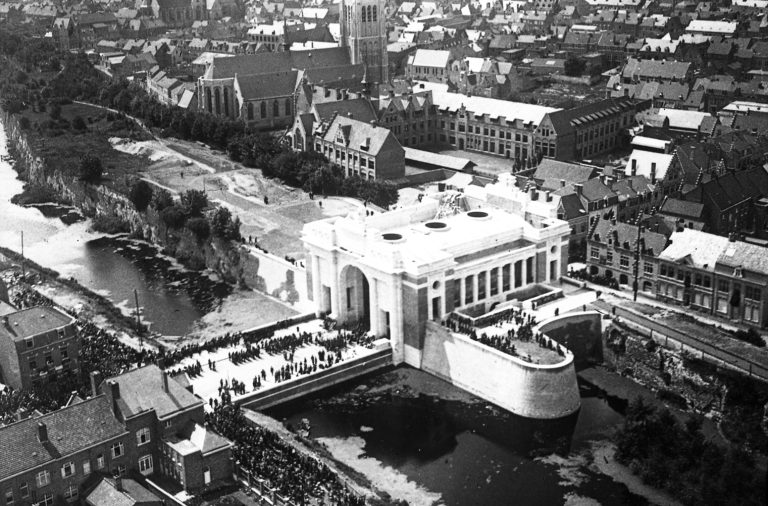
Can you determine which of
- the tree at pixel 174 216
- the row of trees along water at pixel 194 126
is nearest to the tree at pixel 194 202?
the tree at pixel 174 216

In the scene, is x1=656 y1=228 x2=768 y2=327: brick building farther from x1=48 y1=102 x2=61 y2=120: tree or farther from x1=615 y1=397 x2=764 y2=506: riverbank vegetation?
x1=48 y1=102 x2=61 y2=120: tree

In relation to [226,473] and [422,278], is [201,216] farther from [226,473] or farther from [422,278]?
[226,473]

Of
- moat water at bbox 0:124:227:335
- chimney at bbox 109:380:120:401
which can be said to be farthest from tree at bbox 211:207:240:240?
chimney at bbox 109:380:120:401

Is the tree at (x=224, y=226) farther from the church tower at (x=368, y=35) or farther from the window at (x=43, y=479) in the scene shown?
the church tower at (x=368, y=35)

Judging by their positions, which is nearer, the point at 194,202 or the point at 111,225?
the point at 194,202

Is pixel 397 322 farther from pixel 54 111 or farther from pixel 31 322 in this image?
pixel 54 111

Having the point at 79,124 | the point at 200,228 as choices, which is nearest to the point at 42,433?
the point at 200,228
